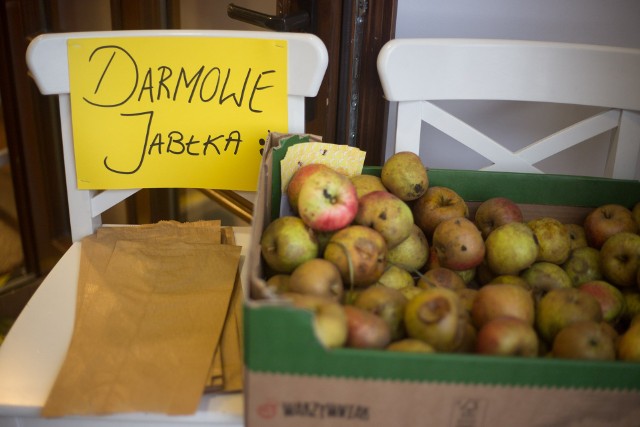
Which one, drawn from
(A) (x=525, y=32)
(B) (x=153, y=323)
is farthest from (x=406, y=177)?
(A) (x=525, y=32)

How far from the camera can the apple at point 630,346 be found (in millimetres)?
677

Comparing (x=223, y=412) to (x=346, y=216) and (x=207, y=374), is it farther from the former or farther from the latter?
(x=346, y=216)

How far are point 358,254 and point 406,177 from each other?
18 cm

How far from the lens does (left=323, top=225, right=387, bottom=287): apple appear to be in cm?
78

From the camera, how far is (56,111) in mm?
2064

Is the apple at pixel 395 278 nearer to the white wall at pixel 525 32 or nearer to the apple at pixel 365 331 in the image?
the apple at pixel 365 331

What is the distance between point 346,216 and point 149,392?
31 centimetres

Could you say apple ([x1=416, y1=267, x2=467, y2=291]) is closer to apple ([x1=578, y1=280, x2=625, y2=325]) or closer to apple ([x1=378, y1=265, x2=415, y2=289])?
apple ([x1=378, y1=265, x2=415, y2=289])

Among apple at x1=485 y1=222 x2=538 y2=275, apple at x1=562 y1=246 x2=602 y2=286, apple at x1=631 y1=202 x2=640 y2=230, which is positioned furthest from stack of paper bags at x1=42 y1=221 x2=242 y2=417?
apple at x1=631 y1=202 x2=640 y2=230

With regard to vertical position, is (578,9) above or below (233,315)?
above

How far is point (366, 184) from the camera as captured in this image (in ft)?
3.01

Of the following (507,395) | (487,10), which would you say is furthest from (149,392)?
(487,10)

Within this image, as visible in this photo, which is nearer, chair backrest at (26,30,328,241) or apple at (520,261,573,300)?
apple at (520,261,573,300)

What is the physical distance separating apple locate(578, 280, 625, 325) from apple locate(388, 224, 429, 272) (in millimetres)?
207
